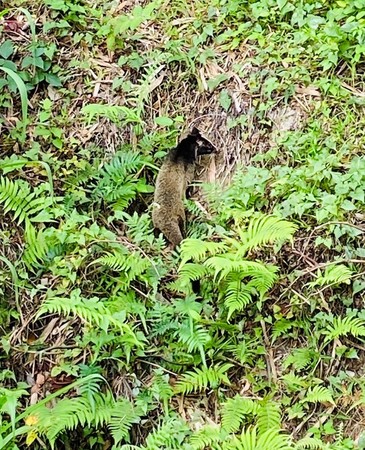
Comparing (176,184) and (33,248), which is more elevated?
(176,184)

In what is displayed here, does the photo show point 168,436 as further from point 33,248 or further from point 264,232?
point 33,248

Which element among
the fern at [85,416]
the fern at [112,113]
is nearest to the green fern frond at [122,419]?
the fern at [85,416]

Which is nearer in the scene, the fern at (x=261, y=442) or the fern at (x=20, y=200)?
the fern at (x=261, y=442)

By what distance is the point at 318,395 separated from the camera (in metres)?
3.64

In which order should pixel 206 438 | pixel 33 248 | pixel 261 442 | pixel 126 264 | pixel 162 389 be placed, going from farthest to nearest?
1. pixel 33 248
2. pixel 126 264
3. pixel 162 389
4. pixel 206 438
5. pixel 261 442

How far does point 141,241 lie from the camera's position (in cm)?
429

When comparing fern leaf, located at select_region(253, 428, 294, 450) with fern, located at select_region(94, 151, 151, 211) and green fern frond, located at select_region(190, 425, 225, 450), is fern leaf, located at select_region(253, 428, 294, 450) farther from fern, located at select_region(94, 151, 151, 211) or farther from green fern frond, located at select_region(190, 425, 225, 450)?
fern, located at select_region(94, 151, 151, 211)

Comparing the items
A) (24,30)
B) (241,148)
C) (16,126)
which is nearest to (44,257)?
(16,126)

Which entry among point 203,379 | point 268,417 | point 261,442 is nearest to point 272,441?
point 261,442

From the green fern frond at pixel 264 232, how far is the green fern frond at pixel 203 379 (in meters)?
0.67

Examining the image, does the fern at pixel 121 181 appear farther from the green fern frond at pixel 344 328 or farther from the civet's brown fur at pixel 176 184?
the green fern frond at pixel 344 328

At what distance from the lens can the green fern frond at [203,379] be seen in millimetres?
3805

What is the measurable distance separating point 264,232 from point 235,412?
1.00 m

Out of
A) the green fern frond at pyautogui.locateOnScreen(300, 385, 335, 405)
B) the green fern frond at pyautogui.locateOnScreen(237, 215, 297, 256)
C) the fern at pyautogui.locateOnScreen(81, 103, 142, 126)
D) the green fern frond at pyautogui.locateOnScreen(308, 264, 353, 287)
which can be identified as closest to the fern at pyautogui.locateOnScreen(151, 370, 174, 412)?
the green fern frond at pyautogui.locateOnScreen(300, 385, 335, 405)
